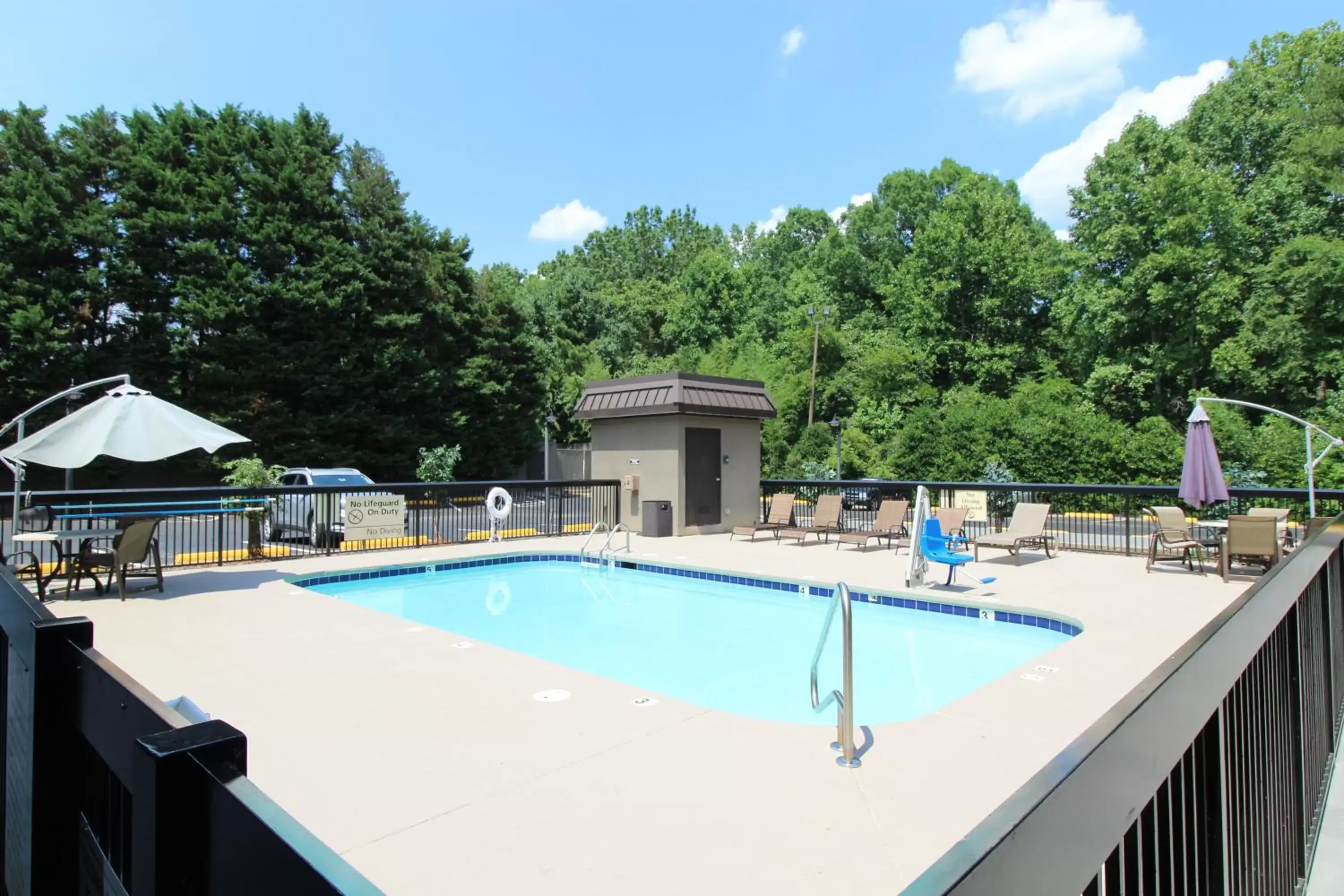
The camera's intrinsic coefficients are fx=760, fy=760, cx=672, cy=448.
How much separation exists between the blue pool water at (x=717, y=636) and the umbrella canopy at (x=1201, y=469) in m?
4.23

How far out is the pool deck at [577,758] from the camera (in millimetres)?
2830

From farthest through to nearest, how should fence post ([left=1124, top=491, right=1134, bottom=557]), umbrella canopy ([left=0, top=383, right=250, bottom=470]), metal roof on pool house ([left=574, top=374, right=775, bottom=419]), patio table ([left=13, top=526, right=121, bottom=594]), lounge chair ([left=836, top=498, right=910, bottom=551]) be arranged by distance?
metal roof on pool house ([left=574, top=374, right=775, bottom=419]), lounge chair ([left=836, top=498, right=910, bottom=551]), fence post ([left=1124, top=491, right=1134, bottom=557]), patio table ([left=13, top=526, right=121, bottom=594]), umbrella canopy ([left=0, top=383, right=250, bottom=470])

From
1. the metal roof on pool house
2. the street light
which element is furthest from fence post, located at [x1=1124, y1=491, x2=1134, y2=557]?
the street light

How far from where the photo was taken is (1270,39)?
93.9ft

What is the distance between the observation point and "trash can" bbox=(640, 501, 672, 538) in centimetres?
1401

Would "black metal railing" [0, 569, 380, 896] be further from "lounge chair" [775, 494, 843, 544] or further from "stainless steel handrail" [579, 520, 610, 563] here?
"lounge chair" [775, 494, 843, 544]

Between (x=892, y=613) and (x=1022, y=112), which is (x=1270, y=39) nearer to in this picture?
(x=1022, y=112)

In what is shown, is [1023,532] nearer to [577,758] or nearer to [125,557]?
[577,758]

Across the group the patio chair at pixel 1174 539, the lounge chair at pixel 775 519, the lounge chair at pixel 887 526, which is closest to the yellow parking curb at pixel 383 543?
the lounge chair at pixel 775 519

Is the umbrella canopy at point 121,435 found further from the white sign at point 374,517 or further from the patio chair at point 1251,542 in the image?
the patio chair at point 1251,542

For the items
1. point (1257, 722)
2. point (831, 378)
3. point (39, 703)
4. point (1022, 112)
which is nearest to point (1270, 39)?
point (1022, 112)

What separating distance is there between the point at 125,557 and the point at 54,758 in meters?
7.94

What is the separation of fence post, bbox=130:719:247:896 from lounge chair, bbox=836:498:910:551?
11.5 meters

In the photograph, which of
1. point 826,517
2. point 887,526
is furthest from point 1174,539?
point 826,517
